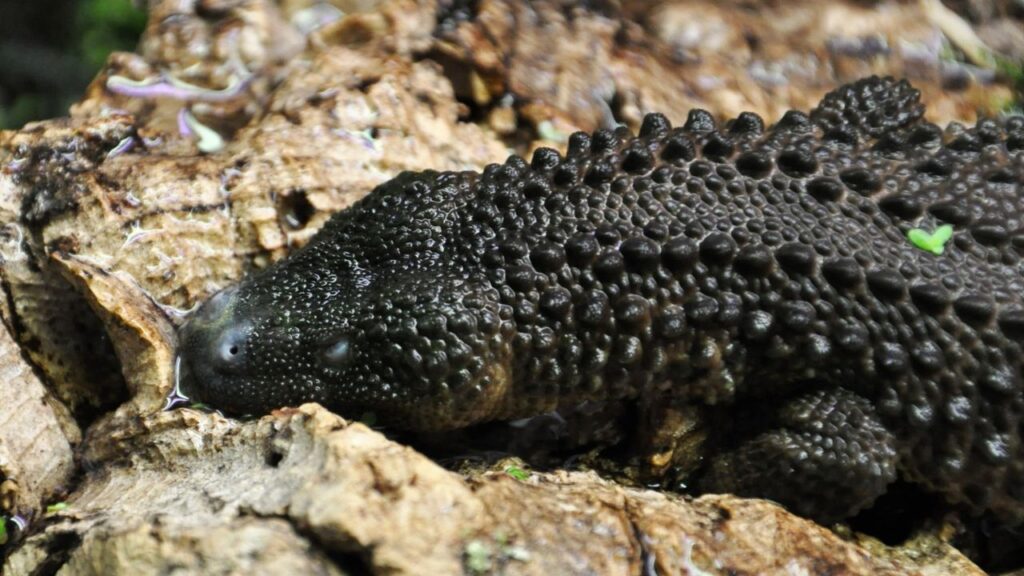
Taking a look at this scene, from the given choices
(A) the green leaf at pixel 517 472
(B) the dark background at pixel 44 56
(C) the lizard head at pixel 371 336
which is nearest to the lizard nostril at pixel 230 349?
(C) the lizard head at pixel 371 336

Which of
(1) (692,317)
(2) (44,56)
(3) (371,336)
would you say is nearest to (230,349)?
(3) (371,336)

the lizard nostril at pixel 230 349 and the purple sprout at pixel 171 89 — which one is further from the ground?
the purple sprout at pixel 171 89

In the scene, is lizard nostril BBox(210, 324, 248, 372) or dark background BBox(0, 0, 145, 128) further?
dark background BBox(0, 0, 145, 128)

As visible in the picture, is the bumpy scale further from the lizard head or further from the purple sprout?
the purple sprout

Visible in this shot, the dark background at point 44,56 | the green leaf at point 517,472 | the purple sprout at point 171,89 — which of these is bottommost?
the dark background at point 44,56

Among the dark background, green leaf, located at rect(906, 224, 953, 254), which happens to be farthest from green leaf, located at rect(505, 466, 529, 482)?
the dark background

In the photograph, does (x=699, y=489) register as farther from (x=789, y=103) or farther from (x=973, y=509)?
(x=789, y=103)

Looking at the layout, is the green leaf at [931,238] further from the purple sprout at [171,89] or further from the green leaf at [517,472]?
the purple sprout at [171,89]
